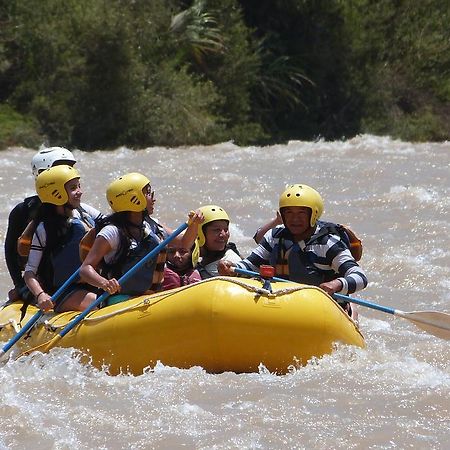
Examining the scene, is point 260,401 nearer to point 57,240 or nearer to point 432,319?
point 432,319

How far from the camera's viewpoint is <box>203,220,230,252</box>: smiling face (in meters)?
6.78

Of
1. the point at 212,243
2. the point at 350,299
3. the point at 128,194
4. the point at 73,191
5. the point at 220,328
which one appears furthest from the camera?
the point at 212,243

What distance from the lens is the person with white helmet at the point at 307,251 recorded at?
621cm

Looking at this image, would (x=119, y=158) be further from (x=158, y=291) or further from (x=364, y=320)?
(x=158, y=291)

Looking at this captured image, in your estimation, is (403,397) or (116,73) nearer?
(403,397)

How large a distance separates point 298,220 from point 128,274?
95 cm

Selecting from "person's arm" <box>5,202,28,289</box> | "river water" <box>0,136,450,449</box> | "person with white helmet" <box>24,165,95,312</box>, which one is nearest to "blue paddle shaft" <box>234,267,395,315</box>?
"river water" <box>0,136,450,449</box>

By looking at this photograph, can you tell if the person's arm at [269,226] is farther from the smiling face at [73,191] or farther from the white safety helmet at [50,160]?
the white safety helmet at [50,160]

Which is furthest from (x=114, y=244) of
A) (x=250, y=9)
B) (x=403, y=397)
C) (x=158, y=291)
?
(x=250, y=9)

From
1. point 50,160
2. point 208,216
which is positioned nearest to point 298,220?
point 208,216

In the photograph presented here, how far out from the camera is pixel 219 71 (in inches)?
910

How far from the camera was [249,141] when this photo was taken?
22.3 m

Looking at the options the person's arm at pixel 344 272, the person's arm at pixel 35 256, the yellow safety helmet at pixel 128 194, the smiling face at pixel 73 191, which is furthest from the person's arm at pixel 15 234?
the person's arm at pixel 344 272

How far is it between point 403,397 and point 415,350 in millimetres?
1364
